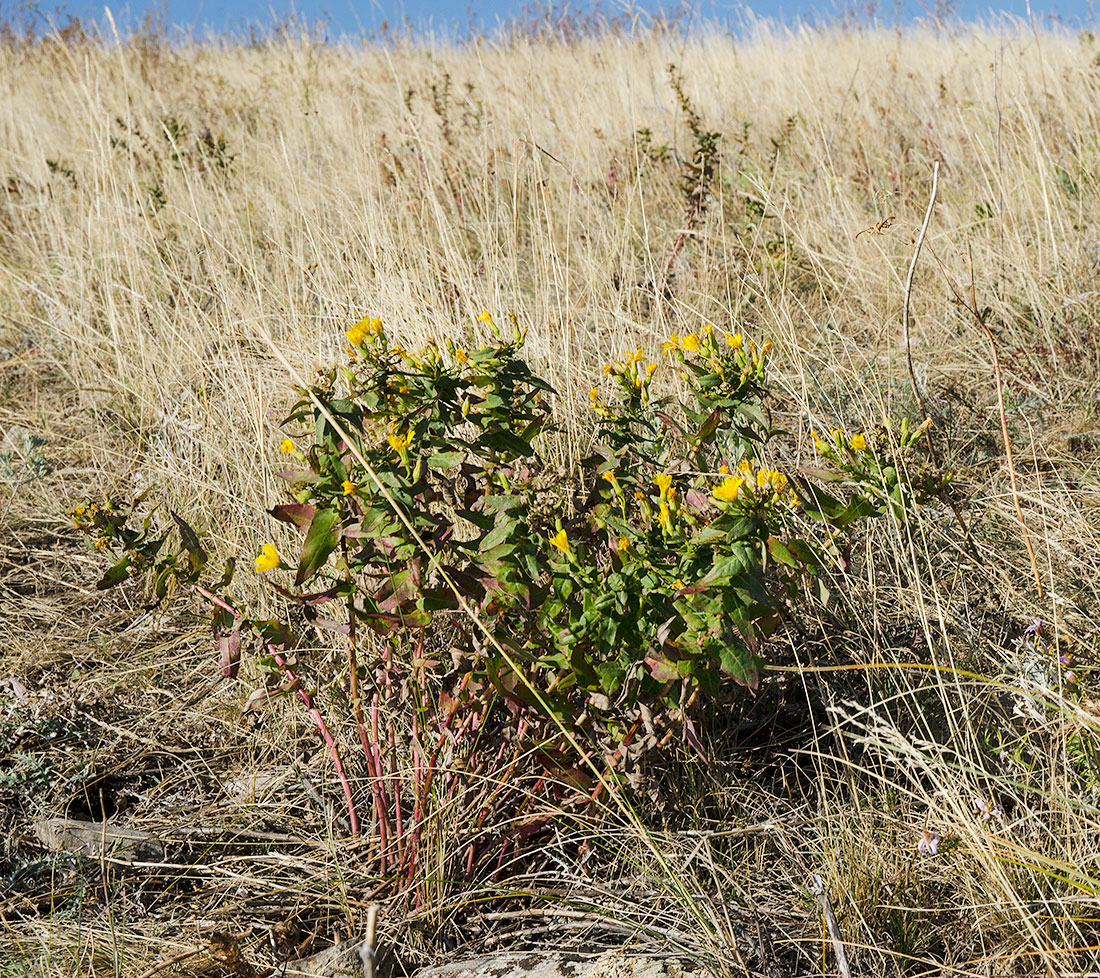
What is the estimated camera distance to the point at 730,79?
20.7ft

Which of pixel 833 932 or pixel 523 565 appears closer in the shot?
pixel 833 932

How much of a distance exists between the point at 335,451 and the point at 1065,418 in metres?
2.39

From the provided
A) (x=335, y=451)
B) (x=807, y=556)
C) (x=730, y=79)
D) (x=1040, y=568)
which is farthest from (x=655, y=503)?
(x=730, y=79)

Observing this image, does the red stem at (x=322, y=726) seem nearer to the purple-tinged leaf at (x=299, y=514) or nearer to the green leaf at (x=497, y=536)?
the purple-tinged leaf at (x=299, y=514)

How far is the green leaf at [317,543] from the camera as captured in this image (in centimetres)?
138

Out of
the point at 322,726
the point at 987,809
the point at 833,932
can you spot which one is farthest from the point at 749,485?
the point at 322,726

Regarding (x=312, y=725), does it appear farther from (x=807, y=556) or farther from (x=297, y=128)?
(x=297, y=128)

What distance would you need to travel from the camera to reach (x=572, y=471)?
2.21m

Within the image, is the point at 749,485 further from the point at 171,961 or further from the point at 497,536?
the point at 171,961

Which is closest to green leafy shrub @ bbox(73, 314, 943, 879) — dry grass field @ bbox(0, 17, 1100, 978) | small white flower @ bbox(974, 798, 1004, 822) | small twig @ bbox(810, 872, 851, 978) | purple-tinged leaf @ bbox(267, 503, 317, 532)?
purple-tinged leaf @ bbox(267, 503, 317, 532)

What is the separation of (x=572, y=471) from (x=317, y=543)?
93 cm

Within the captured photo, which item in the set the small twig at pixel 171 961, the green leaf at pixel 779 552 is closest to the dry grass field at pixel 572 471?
the small twig at pixel 171 961

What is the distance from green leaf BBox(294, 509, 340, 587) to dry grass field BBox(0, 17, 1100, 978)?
34 centimetres

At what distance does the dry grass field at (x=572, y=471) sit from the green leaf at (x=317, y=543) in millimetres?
338
